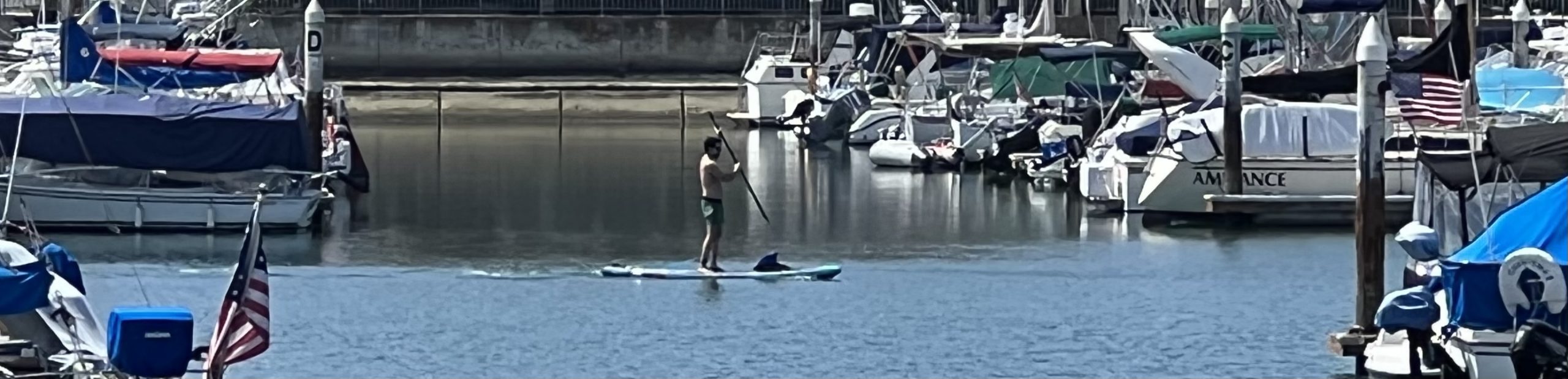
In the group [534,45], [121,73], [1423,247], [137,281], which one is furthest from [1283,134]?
[534,45]

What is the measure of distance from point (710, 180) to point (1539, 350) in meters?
11.1

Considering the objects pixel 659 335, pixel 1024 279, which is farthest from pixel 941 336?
pixel 1024 279

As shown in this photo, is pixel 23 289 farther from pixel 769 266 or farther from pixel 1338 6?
pixel 1338 6

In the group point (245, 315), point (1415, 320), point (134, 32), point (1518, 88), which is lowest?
point (1415, 320)

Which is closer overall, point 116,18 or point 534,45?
point 116,18

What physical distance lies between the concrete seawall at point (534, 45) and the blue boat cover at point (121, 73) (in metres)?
26.5

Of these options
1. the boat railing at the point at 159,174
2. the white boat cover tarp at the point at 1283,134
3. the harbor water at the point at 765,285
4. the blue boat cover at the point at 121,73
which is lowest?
the harbor water at the point at 765,285

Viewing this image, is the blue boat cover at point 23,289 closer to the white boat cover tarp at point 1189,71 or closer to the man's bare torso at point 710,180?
the man's bare torso at point 710,180

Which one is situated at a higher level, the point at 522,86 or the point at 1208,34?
the point at 1208,34

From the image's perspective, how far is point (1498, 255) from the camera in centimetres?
2052

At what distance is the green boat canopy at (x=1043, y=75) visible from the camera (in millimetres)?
48250

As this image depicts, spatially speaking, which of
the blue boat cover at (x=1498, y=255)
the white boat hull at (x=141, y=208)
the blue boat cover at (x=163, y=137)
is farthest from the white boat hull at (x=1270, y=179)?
the blue boat cover at (x=1498, y=255)

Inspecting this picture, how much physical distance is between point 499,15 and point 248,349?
164ft

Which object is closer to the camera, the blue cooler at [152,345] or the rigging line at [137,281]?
the blue cooler at [152,345]
